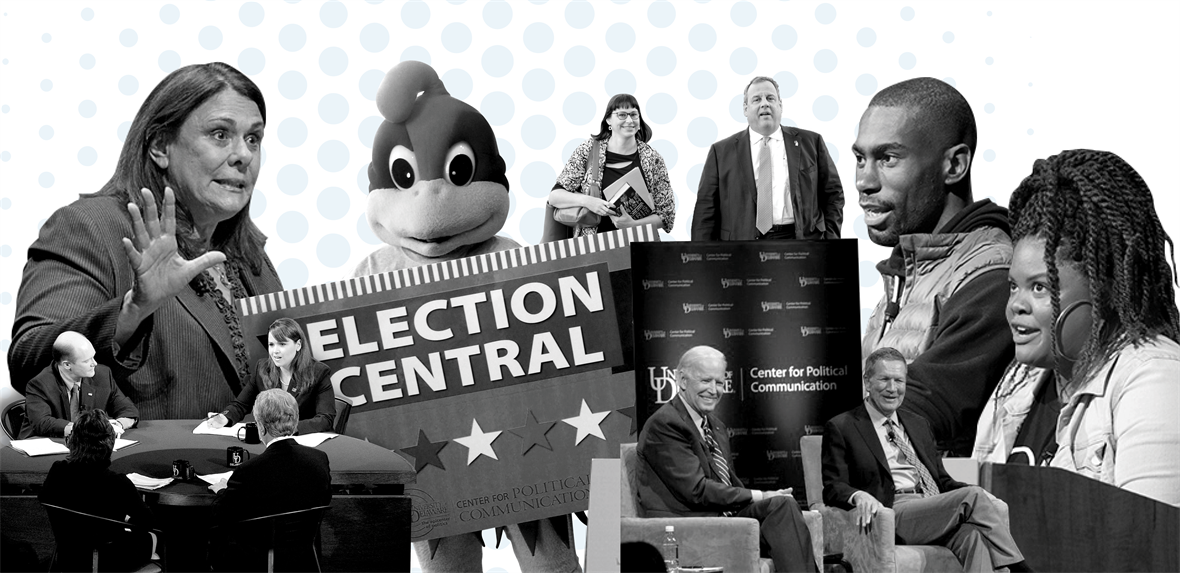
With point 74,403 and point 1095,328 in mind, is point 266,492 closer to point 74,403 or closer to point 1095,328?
point 74,403

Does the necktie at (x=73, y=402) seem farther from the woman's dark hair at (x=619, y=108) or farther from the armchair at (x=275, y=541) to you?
the woman's dark hair at (x=619, y=108)

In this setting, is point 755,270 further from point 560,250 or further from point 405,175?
point 405,175

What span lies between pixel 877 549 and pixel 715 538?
631 mm

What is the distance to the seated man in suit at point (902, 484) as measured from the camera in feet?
17.6

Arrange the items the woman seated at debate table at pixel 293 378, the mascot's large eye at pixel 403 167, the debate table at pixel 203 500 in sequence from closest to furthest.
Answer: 1. the debate table at pixel 203 500
2. the woman seated at debate table at pixel 293 378
3. the mascot's large eye at pixel 403 167

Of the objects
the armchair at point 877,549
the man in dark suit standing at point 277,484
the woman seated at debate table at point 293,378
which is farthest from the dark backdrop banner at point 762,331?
the woman seated at debate table at point 293,378

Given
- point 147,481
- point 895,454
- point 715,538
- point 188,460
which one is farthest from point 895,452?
point 147,481

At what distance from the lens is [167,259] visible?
6.18 metres

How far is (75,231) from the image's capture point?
6219 millimetres

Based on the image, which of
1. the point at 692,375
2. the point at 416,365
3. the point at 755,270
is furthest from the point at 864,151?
the point at 416,365

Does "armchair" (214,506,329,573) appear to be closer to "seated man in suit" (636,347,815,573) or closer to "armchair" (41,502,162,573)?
"armchair" (41,502,162,573)

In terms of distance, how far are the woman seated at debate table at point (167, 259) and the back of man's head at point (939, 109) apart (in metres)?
3.06

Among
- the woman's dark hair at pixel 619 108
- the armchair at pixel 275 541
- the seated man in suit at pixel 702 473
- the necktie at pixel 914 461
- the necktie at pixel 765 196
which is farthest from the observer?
the woman's dark hair at pixel 619 108

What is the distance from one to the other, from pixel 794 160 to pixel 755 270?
2.83ft
